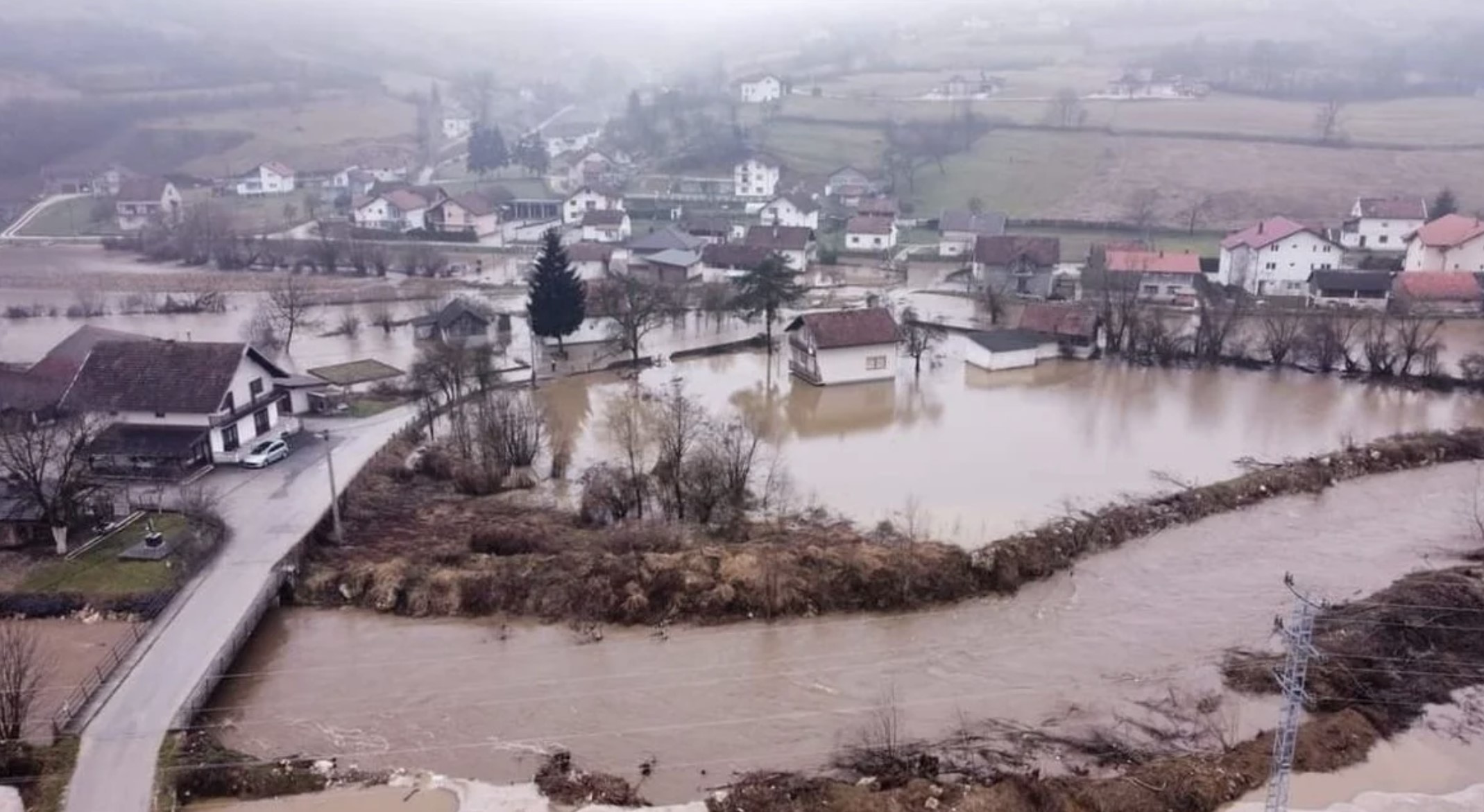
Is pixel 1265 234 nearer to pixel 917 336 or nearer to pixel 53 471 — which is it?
pixel 917 336

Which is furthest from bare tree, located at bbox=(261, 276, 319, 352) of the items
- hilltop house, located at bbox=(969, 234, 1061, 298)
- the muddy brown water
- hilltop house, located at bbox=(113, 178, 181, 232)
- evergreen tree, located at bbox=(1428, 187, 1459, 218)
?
evergreen tree, located at bbox=(1428, 187, 1459, 218)

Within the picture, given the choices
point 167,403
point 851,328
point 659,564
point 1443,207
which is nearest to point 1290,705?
point 659,564

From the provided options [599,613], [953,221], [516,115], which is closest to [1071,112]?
[953,221]

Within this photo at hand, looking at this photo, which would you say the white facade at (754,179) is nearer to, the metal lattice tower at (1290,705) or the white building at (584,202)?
the white building at (584,202)

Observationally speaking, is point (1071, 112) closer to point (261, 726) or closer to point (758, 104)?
point (758, 104)

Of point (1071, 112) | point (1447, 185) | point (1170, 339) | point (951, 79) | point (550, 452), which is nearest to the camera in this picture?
point (550, 452)

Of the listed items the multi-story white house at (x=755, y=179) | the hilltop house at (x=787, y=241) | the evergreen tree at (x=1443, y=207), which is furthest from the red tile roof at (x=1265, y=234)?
the multi-story white house at (x=755, y=179)
